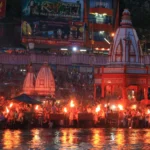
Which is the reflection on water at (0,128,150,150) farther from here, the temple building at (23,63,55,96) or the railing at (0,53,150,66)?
the railing at (0,53,150,66)

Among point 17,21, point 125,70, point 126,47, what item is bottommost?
point 125,70

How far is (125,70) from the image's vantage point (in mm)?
49000

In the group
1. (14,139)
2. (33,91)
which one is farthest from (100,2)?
(14,139)

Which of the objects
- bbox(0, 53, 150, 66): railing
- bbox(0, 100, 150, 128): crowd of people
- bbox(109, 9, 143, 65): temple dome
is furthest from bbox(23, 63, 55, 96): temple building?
bbox(0, 100, 150, 128): crowd of people

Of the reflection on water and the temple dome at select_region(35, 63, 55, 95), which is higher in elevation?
the temple dome at select_region(35, 63, 55, 95)

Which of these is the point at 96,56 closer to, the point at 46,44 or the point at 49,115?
the point at 46,44

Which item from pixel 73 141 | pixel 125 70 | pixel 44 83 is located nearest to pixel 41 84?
pixel 44 83

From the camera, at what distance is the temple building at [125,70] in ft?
161

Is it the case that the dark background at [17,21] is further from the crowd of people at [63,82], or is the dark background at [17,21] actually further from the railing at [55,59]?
the railing at [55,59]

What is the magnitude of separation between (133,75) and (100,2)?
4957 centimetres

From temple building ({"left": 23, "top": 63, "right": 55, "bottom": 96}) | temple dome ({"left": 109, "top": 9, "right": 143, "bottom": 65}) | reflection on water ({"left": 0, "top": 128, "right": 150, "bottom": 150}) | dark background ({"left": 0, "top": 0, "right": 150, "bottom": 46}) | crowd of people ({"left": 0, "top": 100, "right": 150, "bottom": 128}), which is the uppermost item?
dark background ({"left": 0, "top": 0, "right": 150, "bottom": 46})

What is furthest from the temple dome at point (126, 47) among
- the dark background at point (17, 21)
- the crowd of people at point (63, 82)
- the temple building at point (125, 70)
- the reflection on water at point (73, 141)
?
the dark background at point (17, 21)

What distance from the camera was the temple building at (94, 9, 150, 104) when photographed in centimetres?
4912

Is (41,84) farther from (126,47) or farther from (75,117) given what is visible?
(75,117)
